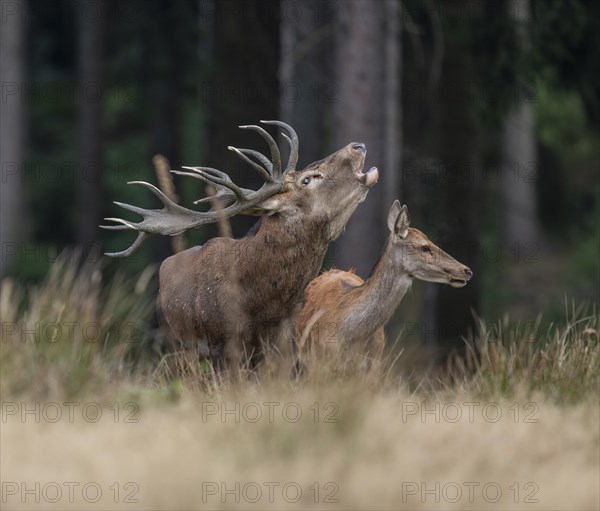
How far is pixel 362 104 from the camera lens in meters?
14.4

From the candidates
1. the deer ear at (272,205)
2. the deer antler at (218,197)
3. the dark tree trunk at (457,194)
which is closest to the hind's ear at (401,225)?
the deer antler at (218,197)

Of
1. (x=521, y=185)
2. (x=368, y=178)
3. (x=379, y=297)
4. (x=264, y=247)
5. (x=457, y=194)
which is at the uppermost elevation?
(x=368, y=178)

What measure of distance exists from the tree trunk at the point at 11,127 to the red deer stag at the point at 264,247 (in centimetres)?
1474

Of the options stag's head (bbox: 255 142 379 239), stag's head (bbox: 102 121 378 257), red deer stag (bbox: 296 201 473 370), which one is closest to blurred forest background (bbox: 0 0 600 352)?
stag's head (bbox: 102 121 378 257)

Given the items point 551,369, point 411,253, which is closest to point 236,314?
point 411,253

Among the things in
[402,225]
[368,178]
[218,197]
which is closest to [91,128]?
[402,225]

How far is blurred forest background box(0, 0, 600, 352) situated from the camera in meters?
15.6

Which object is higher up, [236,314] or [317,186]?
[317,186]

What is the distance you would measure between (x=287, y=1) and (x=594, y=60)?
13.7 feet

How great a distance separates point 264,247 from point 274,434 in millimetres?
2765

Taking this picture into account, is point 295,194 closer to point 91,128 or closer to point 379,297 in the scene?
point 379,297

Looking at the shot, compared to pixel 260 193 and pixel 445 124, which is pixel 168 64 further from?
pixel 260 193

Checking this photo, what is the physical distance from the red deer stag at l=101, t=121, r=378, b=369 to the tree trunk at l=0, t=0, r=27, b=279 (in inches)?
580

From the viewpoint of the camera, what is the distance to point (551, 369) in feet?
27.7
